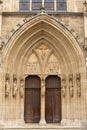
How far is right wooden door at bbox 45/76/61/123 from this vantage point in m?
12.9

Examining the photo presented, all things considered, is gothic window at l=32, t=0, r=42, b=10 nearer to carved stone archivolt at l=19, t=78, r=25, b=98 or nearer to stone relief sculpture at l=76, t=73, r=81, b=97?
carved stone archivolt at l=19, t=78, r=25, b=98

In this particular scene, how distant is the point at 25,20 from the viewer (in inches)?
510

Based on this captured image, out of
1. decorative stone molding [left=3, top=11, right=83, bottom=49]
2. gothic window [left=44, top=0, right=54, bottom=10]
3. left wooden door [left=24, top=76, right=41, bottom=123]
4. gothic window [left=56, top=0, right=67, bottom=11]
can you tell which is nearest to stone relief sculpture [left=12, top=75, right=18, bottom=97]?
left wooden door [left=24, top=76, right=41, bottom=123]

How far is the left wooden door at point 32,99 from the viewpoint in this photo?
12.9 metres

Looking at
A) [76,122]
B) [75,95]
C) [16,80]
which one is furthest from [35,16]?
Result: [76,122]

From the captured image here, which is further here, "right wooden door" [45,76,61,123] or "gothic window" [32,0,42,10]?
"gothic window" [32,0,42,10]

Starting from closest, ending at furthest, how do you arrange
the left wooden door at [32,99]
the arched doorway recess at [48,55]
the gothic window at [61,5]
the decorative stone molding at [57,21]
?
1. the arched doorway recess at [48,55]
2. the decorative stone molding at [57,21]
3. the left wooden door at [32,99]
4. the gothic window at [61,5]

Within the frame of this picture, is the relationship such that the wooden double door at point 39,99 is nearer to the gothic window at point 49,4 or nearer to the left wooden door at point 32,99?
the left wooden door at point 32,99

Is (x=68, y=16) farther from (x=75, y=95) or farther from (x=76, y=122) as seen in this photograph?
(x=76, y=122)

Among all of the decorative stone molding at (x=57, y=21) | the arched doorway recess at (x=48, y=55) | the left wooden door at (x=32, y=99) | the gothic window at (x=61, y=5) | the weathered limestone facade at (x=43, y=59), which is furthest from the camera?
the gothic window at (x=61, y=5)

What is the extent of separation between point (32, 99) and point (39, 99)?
287 millimetres

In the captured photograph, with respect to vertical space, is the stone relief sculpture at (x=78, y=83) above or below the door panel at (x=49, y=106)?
above

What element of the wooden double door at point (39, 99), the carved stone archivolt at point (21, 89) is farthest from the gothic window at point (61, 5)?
the carved stone archivolt at point (21, 89)

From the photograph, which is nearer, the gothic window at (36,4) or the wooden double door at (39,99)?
the wooden double door at (39,99)
